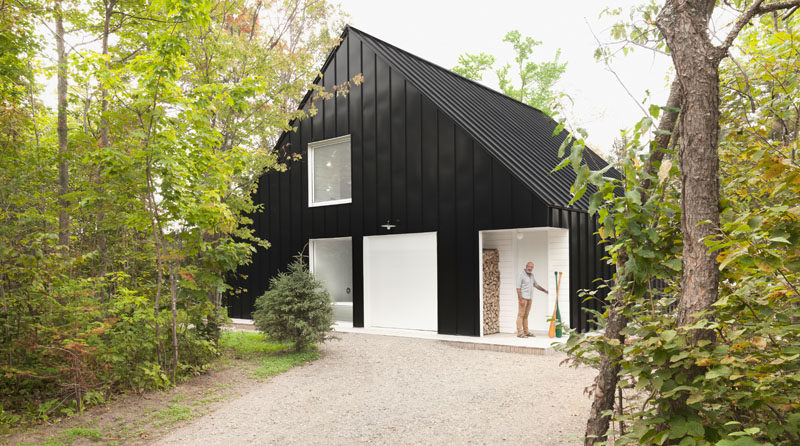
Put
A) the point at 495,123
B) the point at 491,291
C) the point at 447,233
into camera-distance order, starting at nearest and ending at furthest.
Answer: the point at 447,233 → the point at 491,291 → the point at 495,123

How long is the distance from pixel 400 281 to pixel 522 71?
2152cm

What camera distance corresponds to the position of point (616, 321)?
2982 mm

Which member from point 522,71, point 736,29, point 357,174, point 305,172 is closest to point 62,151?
point 357,174

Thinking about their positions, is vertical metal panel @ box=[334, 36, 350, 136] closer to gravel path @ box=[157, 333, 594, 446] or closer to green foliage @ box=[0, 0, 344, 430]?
green foliage @ box=[0, 0, 344, 430]

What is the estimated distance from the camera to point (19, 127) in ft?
19.0

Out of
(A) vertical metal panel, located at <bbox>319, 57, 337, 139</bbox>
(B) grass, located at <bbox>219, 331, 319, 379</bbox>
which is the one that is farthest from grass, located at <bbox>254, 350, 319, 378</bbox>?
(A) vertical metal panel, located at <bbox>319, 57, 337, 139</bbox>

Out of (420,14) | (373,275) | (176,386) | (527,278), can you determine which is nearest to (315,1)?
(373,275)

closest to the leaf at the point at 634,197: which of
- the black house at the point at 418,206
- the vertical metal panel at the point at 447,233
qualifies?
the black house at the point at 418,206

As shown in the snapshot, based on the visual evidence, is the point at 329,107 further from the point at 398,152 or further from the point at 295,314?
the point at 295,314

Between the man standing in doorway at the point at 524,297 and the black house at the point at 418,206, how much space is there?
70 centimetres

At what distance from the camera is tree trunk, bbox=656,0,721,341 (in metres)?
2.37

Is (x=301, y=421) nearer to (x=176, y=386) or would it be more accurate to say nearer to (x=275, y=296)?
(x=176, y=386)

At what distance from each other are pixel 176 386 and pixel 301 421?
2.10 meters

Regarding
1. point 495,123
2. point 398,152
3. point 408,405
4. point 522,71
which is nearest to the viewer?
point 408,405
